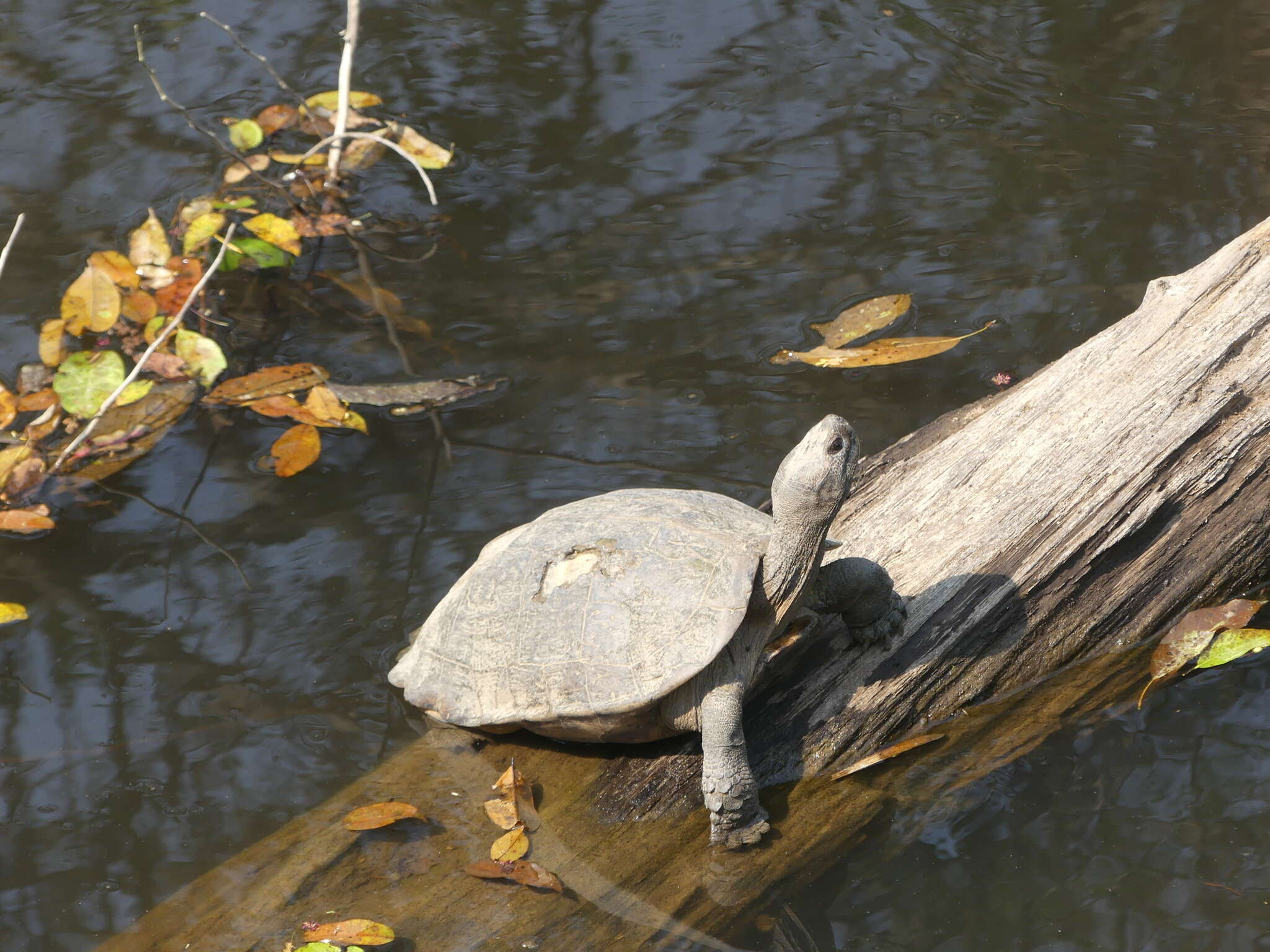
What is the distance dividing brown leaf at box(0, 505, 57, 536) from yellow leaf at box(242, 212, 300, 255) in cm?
171

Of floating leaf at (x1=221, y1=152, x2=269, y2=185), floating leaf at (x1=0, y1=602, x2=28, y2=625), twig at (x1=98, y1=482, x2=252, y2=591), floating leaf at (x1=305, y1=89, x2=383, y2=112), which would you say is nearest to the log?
twig at (x1=98, y1=482, x2=252, y2=591)

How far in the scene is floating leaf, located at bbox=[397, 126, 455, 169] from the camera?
6.24m

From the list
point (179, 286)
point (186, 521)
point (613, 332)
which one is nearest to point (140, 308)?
point (179, 286)

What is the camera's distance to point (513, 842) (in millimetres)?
2973

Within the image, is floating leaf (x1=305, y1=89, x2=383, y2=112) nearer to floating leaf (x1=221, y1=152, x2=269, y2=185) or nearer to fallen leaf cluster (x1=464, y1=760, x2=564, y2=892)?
floating leaf (x1=221, y1=152, x2=269, y2=185)

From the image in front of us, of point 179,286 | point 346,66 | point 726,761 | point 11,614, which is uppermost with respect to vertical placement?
point 346,66

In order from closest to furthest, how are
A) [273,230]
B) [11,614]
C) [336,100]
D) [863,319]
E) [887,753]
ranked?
[887,753] < [11,614] < [863,319] < [273,230] < [336,100]

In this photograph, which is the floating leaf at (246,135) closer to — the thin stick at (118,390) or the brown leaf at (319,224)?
the brown leaf at (319,224)

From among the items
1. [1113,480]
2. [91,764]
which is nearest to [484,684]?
[91,764]

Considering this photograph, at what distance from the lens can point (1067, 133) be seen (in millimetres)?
6332

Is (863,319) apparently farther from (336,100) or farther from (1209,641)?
(336,100)

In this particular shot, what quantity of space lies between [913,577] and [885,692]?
359 millimetres

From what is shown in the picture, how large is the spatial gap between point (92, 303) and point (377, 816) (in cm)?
304

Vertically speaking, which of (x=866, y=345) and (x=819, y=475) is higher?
(x=819, y=475)
